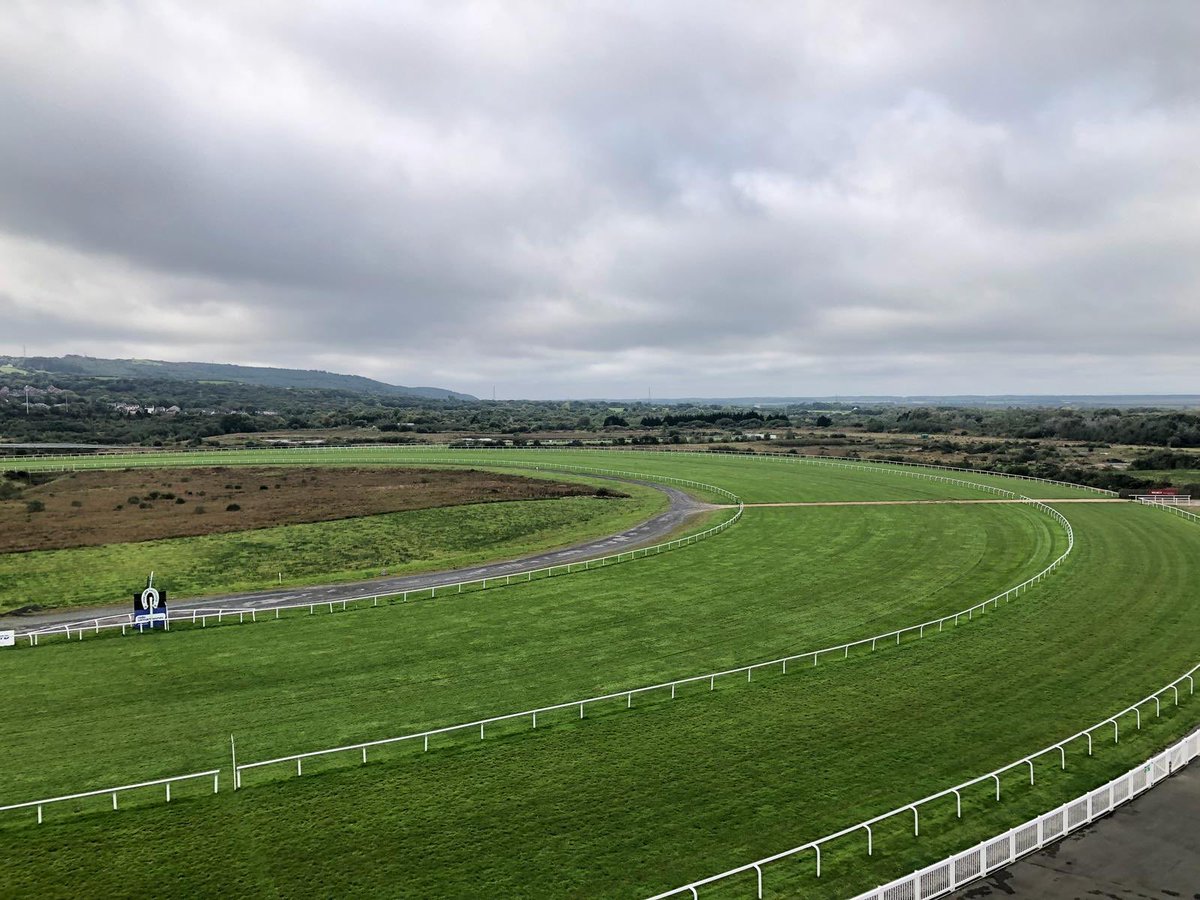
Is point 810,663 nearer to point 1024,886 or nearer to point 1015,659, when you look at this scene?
point 1015,659

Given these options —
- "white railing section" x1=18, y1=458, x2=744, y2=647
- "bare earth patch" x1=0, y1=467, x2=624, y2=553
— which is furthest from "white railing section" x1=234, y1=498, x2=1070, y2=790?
"bare earth patch" x1=0, y1=467, x2=624, y2=553

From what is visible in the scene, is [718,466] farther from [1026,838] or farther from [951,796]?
[1026,838]

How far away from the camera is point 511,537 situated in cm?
5731

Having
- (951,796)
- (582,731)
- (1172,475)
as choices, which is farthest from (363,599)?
(1172,475)

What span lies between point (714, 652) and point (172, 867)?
761 inches

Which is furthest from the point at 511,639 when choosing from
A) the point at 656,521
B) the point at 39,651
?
the point at 656,521

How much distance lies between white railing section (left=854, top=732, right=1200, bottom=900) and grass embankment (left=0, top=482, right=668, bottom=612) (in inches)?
1426

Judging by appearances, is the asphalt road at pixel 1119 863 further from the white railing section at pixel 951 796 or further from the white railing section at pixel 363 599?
the white railing section at pixel 363 599

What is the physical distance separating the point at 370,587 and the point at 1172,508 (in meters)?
68.9

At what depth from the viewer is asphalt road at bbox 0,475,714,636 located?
120 ft

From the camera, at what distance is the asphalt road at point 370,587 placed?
3659cm

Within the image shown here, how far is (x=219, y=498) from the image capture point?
76.0m

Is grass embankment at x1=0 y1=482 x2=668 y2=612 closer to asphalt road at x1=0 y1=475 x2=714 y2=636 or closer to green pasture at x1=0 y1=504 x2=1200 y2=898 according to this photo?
asphalt road at x1=0 y1=475 x2=714 y2=636

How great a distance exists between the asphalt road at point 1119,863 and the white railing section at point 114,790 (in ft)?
58.6
